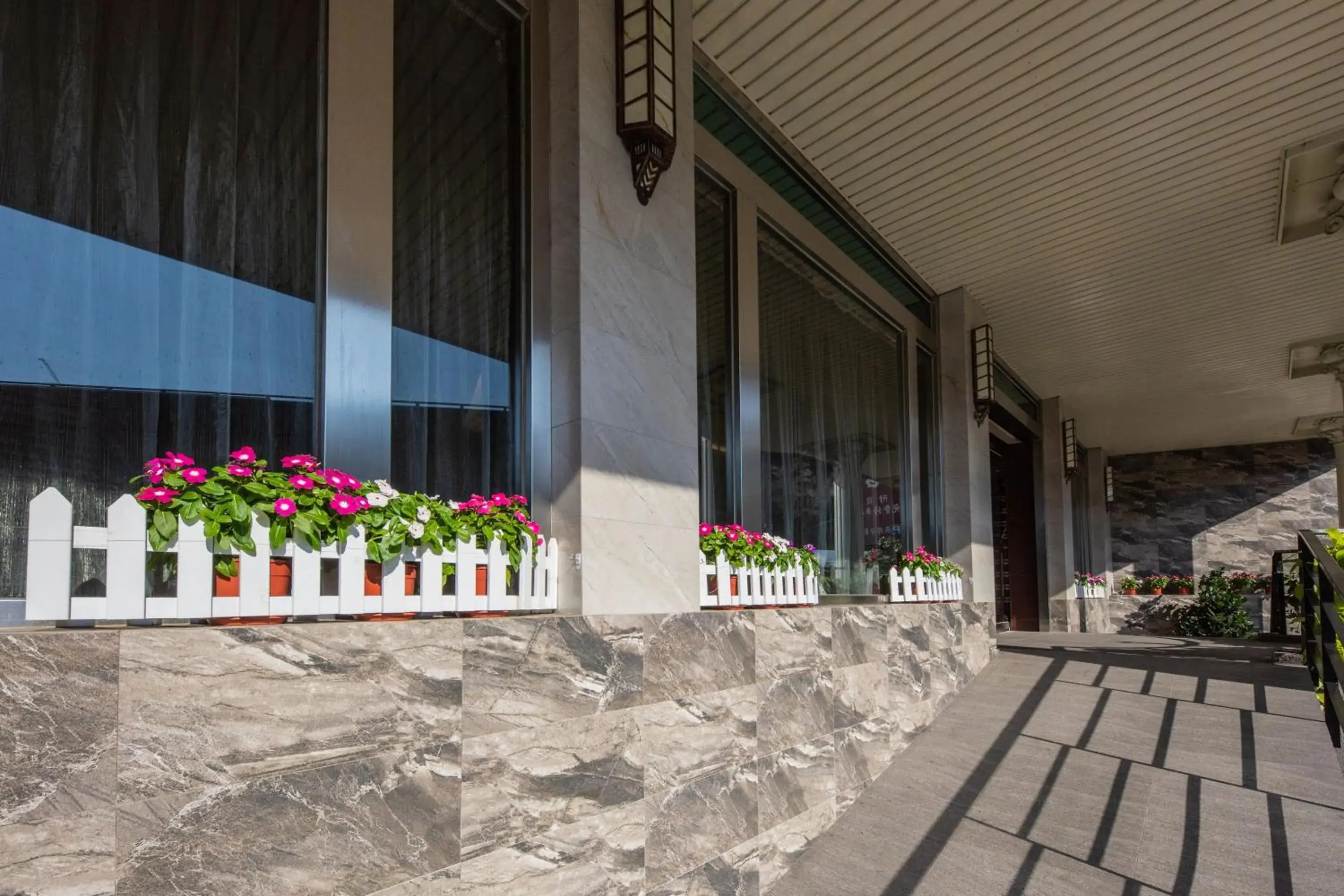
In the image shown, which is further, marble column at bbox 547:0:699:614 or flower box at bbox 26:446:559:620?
marble column at bbox 547:0:699:614

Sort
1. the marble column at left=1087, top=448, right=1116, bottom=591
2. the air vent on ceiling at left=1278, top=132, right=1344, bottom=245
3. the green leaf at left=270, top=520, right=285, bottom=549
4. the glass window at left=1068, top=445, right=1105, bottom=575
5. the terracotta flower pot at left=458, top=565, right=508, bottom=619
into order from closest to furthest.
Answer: the green leaf at left=270, top=520, right=285, bottom=549 → the terracotta flower pot at left=458, top=565, right=508, bottom=619 → the air vent on ceiling at left=1278, top=132, right=1344, bottom=245 → the glass window at left=1068, top=445, right=1105, bottom=575 → the marble column at left=1087, top=448, right=1116, bottom=591

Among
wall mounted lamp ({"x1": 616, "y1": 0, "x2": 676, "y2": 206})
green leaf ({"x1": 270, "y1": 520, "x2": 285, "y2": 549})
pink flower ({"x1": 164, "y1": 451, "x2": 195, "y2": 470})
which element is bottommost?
green leaf ({"x1": 270, "y1": 520, "x2": 285, "y2": 549})

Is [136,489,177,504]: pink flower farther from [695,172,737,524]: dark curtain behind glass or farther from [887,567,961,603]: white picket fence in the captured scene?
[887,567,961,603]: white picket fence

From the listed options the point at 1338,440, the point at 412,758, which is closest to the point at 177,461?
the point at 412,758

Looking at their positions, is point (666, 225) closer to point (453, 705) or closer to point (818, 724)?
point (453, 705)

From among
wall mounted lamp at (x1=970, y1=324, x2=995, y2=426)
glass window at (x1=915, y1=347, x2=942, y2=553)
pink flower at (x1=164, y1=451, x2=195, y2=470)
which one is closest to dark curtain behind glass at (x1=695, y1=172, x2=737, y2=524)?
pink flower at (x1=164, y1=451, x2=195, y2=470)

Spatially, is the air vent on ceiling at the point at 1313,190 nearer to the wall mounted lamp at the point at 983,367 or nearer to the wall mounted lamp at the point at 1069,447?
the wall mounted lamp at the point at 983,367

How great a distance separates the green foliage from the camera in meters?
11.9

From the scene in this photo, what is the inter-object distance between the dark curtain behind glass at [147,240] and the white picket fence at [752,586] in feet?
6.16

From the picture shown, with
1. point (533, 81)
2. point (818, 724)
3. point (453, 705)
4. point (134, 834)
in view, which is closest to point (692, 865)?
point (818, 724)

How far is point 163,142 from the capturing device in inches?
89.0

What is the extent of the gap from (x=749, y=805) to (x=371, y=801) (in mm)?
1839

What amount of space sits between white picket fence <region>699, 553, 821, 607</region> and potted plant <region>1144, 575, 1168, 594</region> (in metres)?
12.1

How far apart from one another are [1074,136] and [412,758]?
5.23 m
